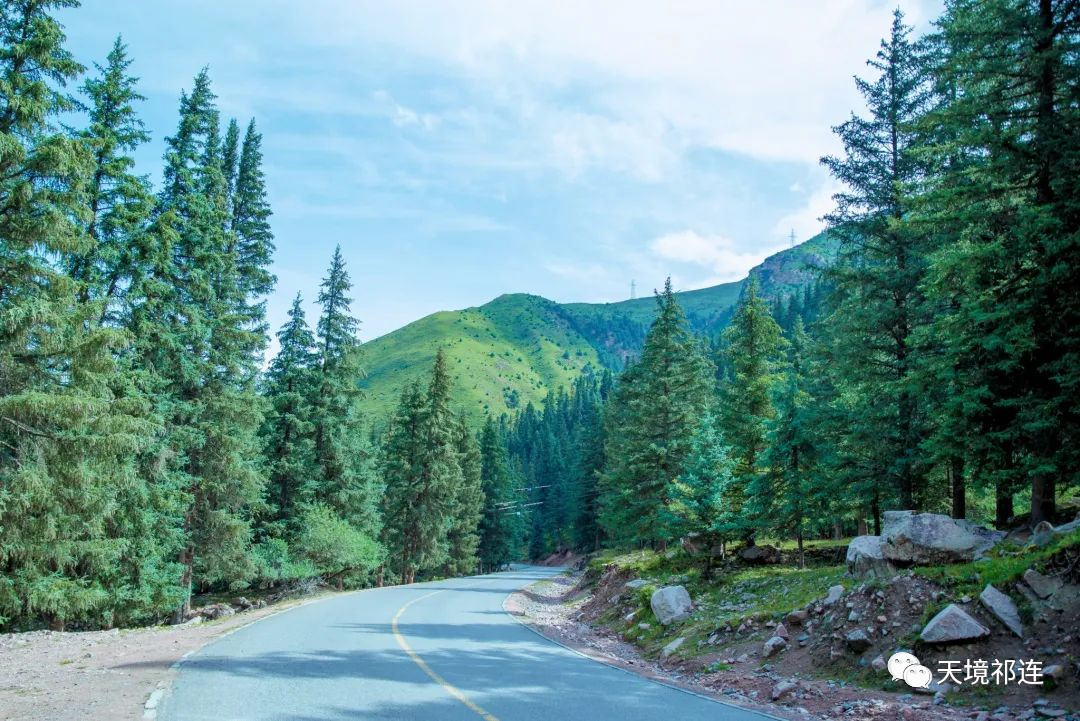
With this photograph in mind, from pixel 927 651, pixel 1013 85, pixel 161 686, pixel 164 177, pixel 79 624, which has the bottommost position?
pixel 79 624

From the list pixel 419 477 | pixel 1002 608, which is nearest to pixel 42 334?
pixel 1002 608

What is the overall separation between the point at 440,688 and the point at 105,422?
422 inches

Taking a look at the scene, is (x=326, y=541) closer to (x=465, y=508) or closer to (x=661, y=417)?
(x=661, y=417)

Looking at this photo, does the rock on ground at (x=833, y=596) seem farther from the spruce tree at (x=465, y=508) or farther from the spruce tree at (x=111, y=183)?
the spruce tree at (x=465, y=508)

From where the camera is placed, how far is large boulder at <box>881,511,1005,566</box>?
12.6m

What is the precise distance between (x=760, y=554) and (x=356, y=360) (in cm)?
2164

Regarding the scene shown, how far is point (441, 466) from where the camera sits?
43.8m

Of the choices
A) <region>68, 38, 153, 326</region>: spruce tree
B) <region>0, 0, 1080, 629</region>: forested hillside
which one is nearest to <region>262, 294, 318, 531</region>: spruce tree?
<region>0, 0, 1080, 629</region>: forested hillside

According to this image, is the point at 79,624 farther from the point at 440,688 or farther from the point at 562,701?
the point at 562,701

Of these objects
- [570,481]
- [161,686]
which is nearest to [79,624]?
[161,686]

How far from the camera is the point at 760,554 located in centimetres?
2189

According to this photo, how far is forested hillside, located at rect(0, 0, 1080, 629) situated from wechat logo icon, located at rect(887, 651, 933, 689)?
4482 millimetres

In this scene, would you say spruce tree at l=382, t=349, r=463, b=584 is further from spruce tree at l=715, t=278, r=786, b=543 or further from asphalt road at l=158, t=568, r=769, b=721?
asphalt road at l=158, t=568, r=769, b=721

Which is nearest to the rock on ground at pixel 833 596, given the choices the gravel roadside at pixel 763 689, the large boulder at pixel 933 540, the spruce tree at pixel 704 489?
the large boulder at pixel 933 540
